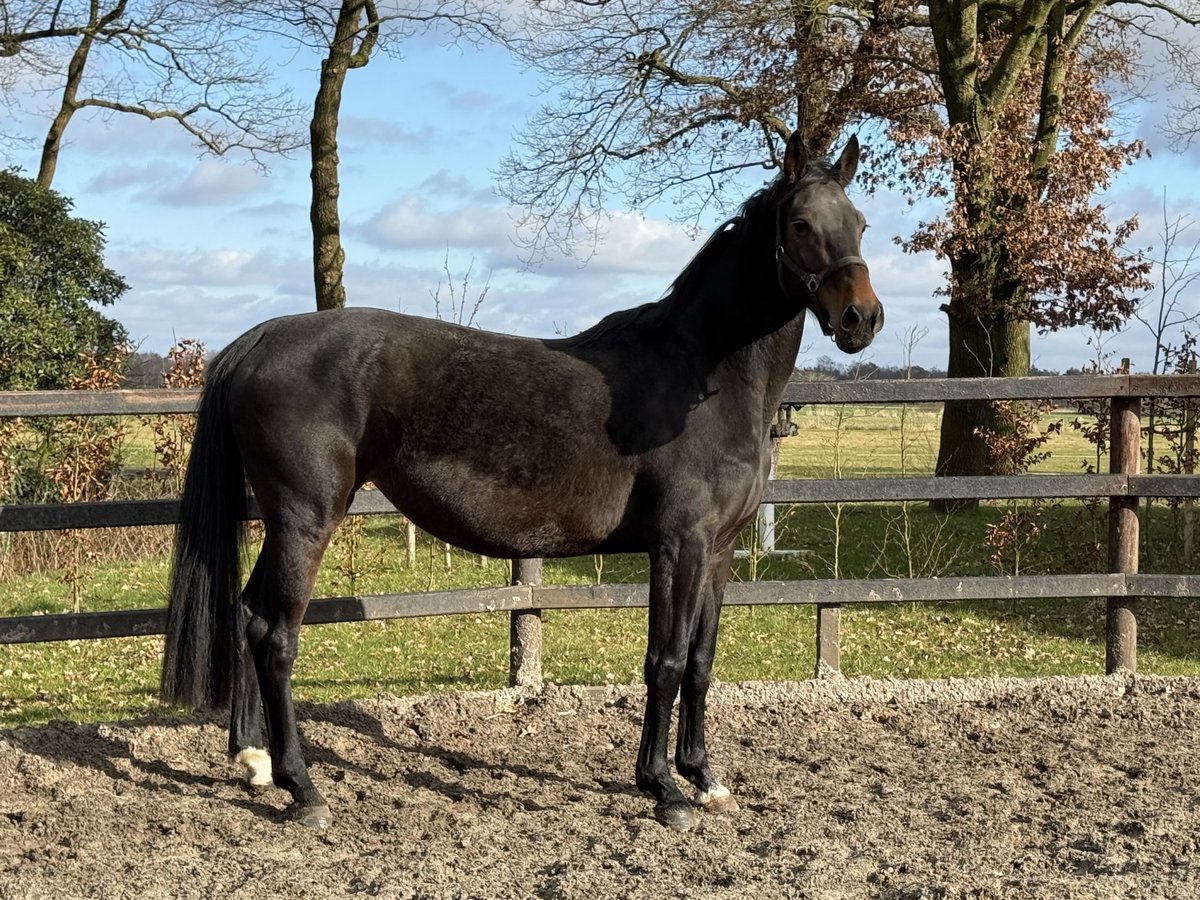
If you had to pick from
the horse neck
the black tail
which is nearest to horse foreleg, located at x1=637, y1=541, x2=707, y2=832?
the horse neck

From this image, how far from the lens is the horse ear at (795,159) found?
4.27 metres

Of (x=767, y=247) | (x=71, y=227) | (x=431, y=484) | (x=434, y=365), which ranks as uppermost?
(x=71, y=227)

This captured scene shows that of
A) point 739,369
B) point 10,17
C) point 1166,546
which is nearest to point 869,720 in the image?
point 739,369

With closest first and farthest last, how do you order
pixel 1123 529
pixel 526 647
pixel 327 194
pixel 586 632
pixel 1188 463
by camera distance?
pixel 526 647 → pixel 1123 529 → pixel 586 632 → pixel 1188 463 → pixel 327 194

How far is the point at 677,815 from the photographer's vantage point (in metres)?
4.35

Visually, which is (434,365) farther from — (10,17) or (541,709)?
(10,17)

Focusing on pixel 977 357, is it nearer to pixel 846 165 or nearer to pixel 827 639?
pixel 827 639

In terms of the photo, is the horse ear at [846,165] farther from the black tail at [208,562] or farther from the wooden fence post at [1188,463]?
the wooden fence post at [1188,463]

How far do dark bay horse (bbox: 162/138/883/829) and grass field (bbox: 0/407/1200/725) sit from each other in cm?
214

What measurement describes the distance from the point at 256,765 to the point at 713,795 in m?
1.73

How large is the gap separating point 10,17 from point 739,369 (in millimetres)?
18064

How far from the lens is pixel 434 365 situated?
451 centimetres

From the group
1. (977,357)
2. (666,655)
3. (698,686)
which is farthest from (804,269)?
(977,357)

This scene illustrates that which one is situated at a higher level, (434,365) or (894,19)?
(894,19)
